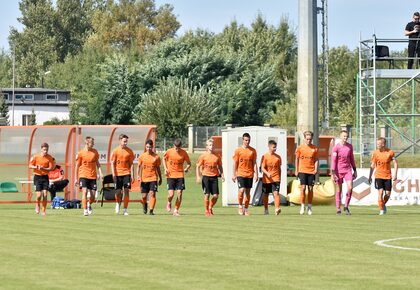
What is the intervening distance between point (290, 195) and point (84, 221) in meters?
12.4

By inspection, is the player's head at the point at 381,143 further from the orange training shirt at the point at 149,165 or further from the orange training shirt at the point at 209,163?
the orange training shirt at the point at 149,165

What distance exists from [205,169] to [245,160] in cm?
105

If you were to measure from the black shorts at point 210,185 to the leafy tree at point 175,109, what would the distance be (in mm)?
57584

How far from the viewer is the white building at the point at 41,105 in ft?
425

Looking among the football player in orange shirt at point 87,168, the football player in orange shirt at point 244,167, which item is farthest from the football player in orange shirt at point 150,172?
the football player in orange shirt at point 244,167

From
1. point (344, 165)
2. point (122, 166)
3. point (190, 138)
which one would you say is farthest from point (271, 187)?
point (190, 138)

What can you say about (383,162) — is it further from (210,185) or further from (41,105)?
(41,105)

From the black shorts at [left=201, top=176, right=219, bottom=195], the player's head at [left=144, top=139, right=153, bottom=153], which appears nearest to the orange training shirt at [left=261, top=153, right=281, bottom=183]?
the black shorts at [left=201, top=176, right=219, bottom=195]

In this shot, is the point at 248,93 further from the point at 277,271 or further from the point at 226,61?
the point at 277,271

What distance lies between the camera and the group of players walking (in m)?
30.9

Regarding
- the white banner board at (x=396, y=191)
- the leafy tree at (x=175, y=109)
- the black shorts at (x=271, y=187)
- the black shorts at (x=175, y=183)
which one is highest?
the leafy tree at (x=175, y=109)

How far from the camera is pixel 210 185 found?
31438mm

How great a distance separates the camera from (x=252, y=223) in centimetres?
2720

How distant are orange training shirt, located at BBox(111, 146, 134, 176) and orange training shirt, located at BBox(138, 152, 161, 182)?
0.33 metres
